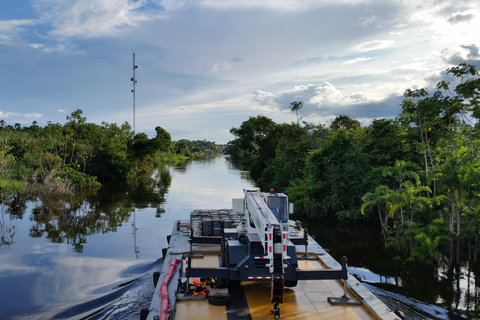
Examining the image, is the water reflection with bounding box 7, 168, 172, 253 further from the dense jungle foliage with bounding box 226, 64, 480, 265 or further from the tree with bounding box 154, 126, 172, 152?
the tree with bounding box 154, 126, 172, 152

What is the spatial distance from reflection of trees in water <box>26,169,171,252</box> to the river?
0.21 ft

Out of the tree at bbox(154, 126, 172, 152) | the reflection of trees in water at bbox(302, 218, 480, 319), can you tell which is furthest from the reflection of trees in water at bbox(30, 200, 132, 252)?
the tree at bbox(154, 126, 172, 152)

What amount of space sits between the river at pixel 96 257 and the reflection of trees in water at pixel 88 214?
6 centimetres

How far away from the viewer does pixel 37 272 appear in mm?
16453

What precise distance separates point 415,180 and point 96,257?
62.6 ft

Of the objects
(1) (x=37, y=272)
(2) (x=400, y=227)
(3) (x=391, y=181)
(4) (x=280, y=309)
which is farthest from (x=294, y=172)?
(4) (x=280, y=309)

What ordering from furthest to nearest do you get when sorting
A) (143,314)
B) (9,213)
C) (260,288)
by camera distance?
1. (9,213)
2. (260,288)
3. (143,314)

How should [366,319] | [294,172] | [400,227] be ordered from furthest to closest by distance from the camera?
1. [294,172]
2. [400,227]
3. [366,319]

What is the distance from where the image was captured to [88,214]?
29172mm

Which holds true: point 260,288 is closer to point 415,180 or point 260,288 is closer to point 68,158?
point 415,180

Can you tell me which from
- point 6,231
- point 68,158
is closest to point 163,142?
point 68,158

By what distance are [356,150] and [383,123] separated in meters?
2.80

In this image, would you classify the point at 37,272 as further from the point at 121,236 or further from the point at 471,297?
the point at 471,297

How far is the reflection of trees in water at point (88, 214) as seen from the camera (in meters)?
23.2
